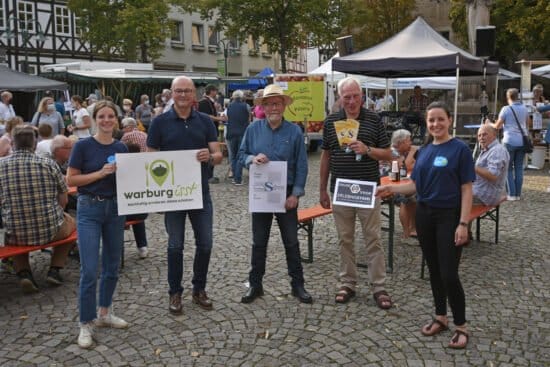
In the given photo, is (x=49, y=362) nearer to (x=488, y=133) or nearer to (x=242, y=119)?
(x=488, y=133)

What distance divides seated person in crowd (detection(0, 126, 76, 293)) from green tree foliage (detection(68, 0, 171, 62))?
26.9 m

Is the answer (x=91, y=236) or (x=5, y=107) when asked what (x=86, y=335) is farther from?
(x=5, y=107)

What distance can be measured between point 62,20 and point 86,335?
127 ft

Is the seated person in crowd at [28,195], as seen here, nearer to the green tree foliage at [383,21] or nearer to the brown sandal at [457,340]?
the brown sandal at [457,340]

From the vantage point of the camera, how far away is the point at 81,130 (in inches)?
473

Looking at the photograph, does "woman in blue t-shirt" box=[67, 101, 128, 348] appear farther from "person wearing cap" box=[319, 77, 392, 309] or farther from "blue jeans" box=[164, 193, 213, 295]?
"person wearing cap" box=[319, 77, 392, 309]

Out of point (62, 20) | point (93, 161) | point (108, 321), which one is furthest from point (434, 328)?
point (62, 20)

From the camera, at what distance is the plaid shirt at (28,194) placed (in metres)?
5.08

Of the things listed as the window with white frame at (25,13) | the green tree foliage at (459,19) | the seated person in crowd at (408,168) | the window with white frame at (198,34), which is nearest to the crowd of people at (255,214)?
the seated person in crowd at (408,168)

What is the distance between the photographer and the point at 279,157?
4738mm

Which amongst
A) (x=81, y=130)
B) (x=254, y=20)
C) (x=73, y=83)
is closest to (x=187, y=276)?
(x=81, y=130)

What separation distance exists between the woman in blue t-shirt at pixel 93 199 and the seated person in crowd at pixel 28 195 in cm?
112

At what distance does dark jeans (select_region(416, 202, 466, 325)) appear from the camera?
4.00m

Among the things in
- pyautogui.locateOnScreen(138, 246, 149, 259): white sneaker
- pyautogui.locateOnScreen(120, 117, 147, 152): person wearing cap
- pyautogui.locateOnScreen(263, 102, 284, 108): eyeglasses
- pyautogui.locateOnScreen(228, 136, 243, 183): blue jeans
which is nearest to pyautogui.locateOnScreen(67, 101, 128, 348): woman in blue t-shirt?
pyautogui.locateOnScreen(263, 102, 284, 108): eyeglasses
